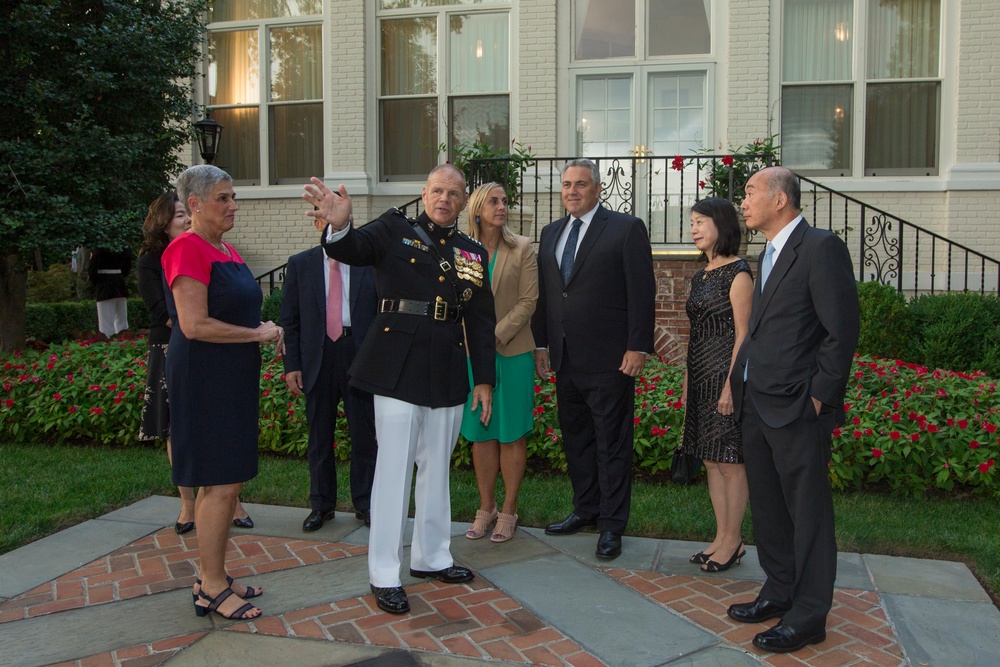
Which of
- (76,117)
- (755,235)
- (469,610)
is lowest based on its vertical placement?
(469,610)

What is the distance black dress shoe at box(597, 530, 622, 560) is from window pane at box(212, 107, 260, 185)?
1025cm

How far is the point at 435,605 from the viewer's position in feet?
12.8

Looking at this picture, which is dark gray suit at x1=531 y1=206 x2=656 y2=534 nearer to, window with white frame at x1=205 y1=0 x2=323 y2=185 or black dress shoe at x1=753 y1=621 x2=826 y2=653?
black dress shoe at x1=753 y1=621 x2=826 y2=653

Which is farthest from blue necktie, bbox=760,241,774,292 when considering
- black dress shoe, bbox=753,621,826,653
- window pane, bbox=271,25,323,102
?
window pane, bbox=271,25,323,102

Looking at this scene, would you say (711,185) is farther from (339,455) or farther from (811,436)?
(811,436)

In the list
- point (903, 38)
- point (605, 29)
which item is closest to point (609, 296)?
point (605, 29)

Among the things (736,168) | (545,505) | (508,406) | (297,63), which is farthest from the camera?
(297,63)

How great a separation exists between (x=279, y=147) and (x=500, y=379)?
9.50 metres

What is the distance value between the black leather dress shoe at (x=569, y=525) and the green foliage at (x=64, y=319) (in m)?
9.66

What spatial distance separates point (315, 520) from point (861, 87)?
9.64 metres

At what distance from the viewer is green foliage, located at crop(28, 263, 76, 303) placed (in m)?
15.5

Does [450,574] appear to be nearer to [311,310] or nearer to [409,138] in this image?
[311,310]

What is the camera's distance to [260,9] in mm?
13000

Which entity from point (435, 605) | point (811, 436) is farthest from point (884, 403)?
point (435, 605)
